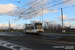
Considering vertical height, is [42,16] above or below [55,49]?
above

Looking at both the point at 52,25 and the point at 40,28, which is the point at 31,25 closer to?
the point at 40,28

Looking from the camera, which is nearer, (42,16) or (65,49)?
(65,49)

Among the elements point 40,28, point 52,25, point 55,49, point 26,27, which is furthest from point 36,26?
point 52,25

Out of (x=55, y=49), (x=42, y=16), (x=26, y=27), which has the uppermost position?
(x=42, y=16)

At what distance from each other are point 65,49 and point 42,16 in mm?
35800

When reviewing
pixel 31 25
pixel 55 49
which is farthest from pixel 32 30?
pixel 55 49

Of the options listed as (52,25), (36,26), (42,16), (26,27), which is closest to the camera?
(36,26)

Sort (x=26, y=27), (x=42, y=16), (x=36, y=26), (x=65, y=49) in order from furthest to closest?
(x=42, y=16)
(x=26, y=27)
(x=36, y=26)
(x=65, y=49)

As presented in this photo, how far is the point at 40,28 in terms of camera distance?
28797 mm

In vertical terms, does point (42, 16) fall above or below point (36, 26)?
above

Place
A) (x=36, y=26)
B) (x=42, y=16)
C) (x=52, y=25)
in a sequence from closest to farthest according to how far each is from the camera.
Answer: (x=36, y=26)
(x=42, y=16)
(x=52, y=25)

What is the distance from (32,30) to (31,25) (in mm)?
1731

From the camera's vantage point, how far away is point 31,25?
100ft

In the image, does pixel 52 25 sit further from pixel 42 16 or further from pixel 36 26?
pixel 36 26
